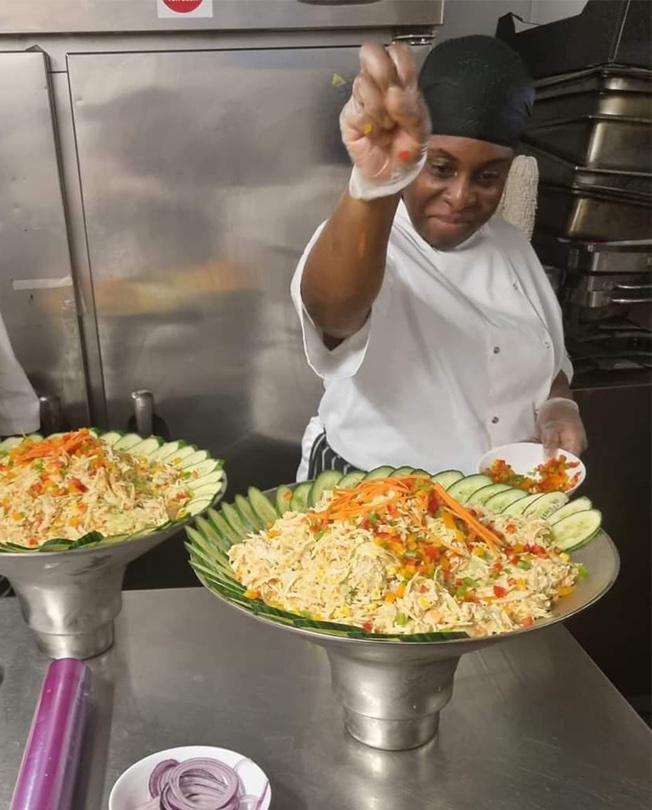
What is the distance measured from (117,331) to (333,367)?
1.09 metres

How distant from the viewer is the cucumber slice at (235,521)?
98cm

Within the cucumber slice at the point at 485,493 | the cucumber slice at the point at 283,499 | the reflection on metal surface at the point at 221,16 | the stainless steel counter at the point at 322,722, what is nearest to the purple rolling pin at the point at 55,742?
the stainless steel counter at the point at 322,722

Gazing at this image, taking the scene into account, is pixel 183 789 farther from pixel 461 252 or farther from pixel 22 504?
pixel 461 252

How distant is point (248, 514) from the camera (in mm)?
1013

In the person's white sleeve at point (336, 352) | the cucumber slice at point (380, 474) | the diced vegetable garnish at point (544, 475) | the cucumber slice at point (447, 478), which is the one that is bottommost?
the diced vegetable garnish at point (544, 475)

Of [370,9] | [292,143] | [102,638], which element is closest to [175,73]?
[292,143]

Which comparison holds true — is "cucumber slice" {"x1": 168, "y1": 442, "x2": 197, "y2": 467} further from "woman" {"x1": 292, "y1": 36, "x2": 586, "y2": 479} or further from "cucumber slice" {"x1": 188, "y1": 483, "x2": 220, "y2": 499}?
"woman" {"x1": 292, "y1": 36, "x2": 586, "y2": 479}

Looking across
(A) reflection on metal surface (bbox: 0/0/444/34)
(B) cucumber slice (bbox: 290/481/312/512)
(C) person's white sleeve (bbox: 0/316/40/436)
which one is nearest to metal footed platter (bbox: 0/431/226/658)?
(B) cucumber slice (bbox: 290/481/312/512)

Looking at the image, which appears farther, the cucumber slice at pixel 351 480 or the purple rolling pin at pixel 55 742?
the cucumber slice at pixel 351 480

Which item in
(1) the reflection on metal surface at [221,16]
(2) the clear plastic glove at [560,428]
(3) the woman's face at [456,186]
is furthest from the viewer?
(1) the reflection on metal surface at [221,16]

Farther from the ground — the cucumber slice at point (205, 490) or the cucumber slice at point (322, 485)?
the cucumber slice at point (322, 485)

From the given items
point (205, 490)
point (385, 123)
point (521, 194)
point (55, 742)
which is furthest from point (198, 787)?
point (521, 194)

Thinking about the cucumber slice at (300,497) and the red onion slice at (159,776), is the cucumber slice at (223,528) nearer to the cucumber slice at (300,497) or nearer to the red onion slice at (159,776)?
the cucumber slice at (300,497)

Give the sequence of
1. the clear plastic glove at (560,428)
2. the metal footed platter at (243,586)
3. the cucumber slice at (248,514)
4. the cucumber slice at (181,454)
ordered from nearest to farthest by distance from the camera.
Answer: the metal footed platter at (243,586), the cucumber slice at (248,514), the cucumber slice at (181,454), the clear plastic glove at (560,428)
